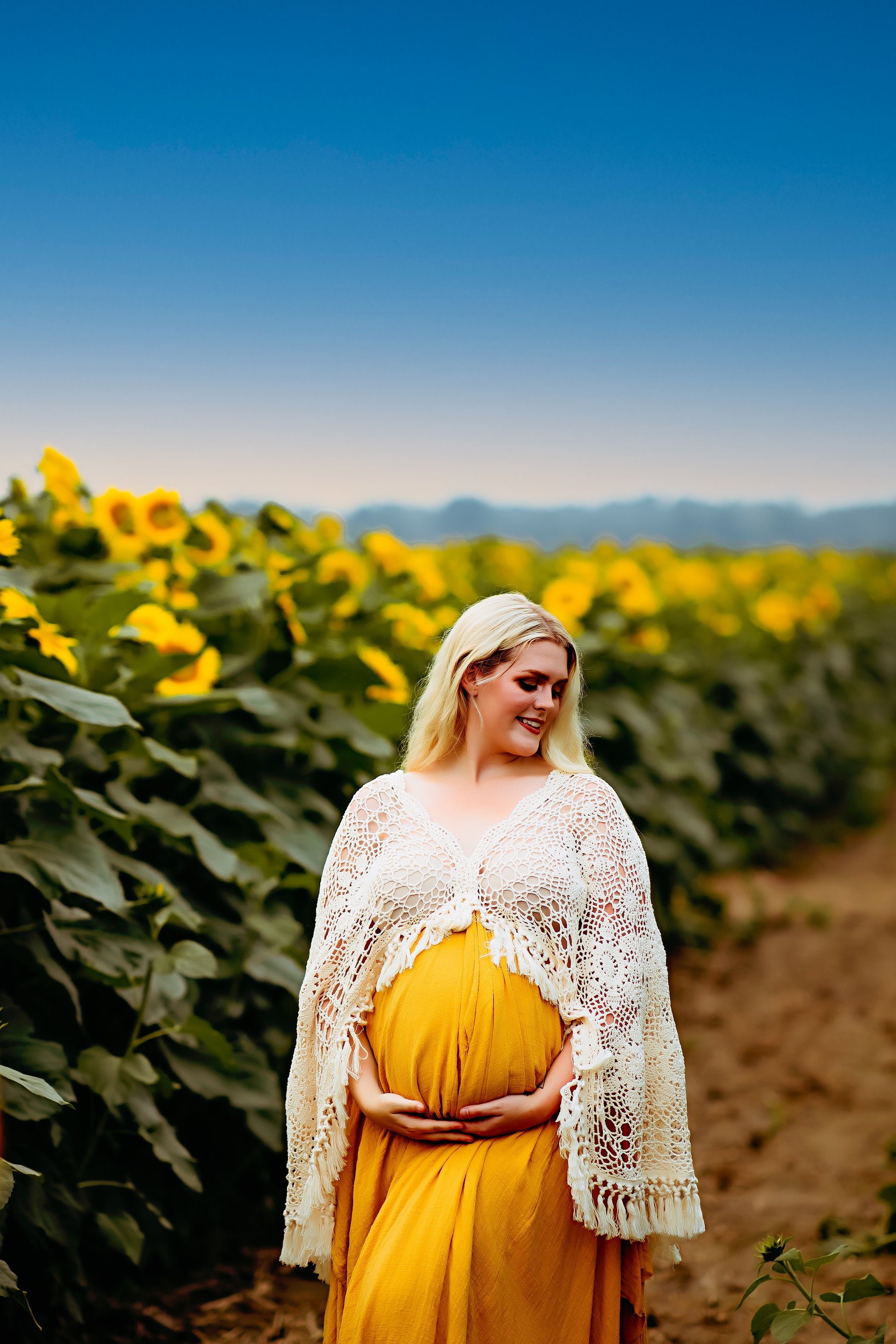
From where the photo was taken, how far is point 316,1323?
2816 mm

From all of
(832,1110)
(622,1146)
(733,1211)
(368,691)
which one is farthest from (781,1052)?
(622,1146)

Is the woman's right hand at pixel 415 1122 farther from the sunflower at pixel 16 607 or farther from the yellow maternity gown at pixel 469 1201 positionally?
the sunflower at pixel 16 607

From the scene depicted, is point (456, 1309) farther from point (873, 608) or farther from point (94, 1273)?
point (873, 608)

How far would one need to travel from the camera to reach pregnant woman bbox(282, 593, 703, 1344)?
1.91m

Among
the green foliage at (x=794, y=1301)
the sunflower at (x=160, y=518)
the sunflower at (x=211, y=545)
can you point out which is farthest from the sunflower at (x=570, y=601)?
the green foliage at (x=794, y=1301)

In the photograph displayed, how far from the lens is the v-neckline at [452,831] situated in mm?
2051

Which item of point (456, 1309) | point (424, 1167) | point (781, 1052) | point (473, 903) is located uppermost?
point (473, 903)

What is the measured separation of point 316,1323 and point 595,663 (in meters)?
3.24

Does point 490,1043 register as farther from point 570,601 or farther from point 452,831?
point 570,601

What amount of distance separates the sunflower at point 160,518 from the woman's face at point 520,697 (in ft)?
6.25

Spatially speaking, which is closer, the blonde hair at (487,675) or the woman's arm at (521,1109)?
the woman's arm at (521,1109)

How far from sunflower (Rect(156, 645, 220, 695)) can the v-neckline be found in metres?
1.09

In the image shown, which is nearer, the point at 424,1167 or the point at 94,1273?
the point at 424,1167

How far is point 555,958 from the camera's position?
201 centimetres
